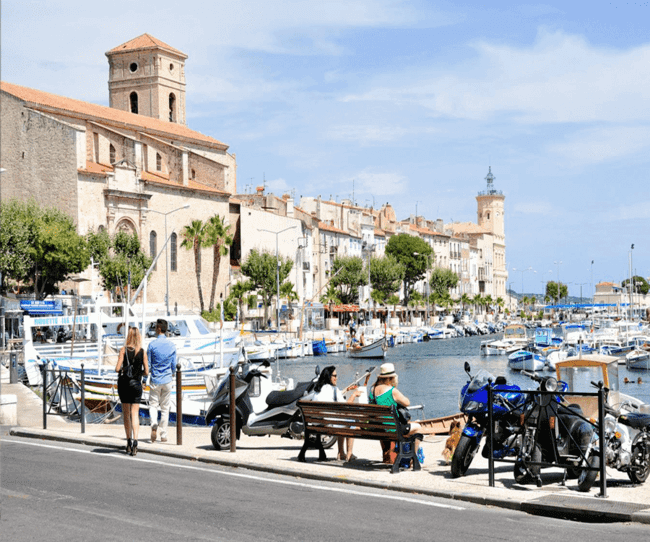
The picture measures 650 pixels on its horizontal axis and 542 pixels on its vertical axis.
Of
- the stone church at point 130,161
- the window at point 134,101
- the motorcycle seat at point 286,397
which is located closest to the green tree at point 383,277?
the stone church at point 130,161

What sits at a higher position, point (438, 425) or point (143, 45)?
point (143, 45)

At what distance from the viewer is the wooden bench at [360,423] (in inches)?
448

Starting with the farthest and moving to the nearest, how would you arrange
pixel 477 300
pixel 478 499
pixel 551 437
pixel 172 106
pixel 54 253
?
pixel 477 300 < pixel 172 106 < pixel 54 253 < pixel 551 437 < pixel 478 499

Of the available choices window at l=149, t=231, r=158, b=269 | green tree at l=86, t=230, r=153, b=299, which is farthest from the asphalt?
window at l=149, t=231, r=158, b=269

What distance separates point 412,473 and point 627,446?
254 cm

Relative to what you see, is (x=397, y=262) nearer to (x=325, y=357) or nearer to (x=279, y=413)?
(x=325, y=357)

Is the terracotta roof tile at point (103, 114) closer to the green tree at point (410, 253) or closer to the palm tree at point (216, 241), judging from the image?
the palm tree at point (216, 241)

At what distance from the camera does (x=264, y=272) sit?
83.6 m

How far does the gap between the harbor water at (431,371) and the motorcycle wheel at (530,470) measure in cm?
2064

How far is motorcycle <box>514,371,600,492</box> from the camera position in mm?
10297

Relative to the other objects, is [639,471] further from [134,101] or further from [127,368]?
[134,101]

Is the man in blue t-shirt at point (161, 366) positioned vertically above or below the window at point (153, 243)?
below

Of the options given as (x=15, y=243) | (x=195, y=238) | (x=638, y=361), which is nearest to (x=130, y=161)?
(x=195, y=238)

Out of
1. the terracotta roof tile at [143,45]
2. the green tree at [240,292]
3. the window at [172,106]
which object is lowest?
the green tree at [240,292]
